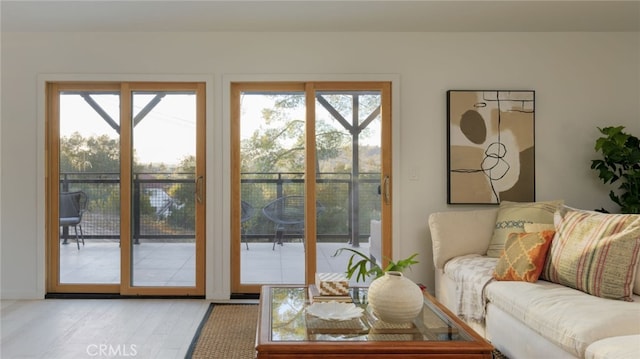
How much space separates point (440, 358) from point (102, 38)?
3631 mm

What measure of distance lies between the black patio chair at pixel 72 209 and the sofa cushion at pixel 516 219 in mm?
3464

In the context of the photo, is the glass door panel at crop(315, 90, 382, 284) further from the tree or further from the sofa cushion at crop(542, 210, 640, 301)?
the tree

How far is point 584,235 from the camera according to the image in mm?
2287

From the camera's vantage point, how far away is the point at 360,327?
5.97ft

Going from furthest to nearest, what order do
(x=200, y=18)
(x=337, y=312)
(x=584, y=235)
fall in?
1. (x=200, y=18)
2. (x=584, y=235)
3. (x=337, y=312)

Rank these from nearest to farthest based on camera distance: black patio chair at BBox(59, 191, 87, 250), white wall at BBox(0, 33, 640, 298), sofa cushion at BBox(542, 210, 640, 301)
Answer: sofa cushion at BBox(542, 210, 640, 301), white wall at BBox(0, 33, 640, 298), black patio chair at BBox(59, 191, 87, 250)

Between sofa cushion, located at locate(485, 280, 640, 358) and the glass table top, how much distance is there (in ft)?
1.43

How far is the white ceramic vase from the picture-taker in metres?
1.85

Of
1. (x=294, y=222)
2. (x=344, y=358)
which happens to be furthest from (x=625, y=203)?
(x=344, y=358)

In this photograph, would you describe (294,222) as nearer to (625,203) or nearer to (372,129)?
(372,129)

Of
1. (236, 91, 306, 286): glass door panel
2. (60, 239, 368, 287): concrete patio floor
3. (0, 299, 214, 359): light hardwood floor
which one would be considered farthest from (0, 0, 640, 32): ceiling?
(0, 299, 214, 359): light hardwood floor

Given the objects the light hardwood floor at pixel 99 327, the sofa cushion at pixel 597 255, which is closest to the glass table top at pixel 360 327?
the sofa cushion at pixel 597 255

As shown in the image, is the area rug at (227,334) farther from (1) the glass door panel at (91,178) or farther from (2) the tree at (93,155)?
(2) the tree at (93,155)

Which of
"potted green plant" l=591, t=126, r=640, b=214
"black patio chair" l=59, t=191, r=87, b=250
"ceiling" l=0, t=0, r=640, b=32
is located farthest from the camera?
"black patio chair" l=59, t=191, r=87, b=250
